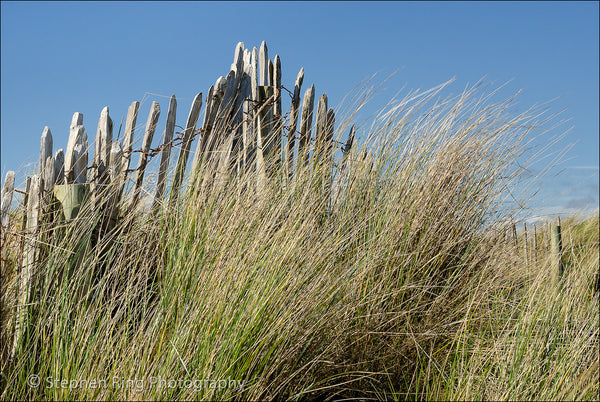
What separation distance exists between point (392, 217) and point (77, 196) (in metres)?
1.75

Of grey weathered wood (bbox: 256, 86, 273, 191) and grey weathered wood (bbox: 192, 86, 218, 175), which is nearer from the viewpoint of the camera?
grey weathered wood (bbox: 192, 86, 218, 175)

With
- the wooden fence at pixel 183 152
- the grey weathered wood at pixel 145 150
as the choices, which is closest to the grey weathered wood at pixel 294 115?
the wooden fence at pixel 183 152

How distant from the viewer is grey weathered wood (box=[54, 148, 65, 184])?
2.74m

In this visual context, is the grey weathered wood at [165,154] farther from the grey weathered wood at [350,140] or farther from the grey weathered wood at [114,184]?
the grey weathered wood at [350,140]

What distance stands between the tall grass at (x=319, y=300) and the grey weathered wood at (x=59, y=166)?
0.31 meters

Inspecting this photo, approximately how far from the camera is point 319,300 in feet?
7.66

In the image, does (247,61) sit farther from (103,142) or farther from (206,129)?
(103,142)

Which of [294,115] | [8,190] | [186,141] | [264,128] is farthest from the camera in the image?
[294,115]

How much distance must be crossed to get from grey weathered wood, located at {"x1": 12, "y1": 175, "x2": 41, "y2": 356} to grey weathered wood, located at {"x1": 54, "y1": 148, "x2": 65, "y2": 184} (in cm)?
11

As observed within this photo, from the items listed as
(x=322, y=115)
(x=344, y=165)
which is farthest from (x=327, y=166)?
(x=322, y=115)

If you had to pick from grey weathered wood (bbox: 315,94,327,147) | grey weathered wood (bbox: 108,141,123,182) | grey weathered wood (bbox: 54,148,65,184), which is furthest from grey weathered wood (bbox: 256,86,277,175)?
grey weathered wood (bbox: 54,148,65,184)

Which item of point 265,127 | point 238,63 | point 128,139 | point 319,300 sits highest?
point 238,63

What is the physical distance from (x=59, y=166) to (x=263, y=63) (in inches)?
63.8

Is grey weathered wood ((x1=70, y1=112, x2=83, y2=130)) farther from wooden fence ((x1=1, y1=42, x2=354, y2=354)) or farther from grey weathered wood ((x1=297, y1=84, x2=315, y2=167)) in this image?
grey weathered wood ((x1=297, y1=84, x2=315, y2=167))
